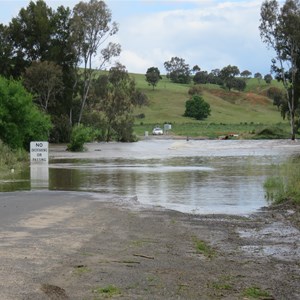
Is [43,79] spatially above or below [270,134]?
above

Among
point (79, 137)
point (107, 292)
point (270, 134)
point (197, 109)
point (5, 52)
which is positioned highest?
point (5, 52)

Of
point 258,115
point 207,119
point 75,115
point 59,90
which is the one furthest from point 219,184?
point 258,115

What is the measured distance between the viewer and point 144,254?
29.6ft

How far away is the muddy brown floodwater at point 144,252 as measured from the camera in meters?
6.83

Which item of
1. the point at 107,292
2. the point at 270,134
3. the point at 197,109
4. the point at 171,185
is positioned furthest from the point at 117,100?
the point at 197,109

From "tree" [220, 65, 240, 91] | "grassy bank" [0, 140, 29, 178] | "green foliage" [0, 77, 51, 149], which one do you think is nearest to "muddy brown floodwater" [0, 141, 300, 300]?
"grassy bank" [0, 140, 29, 178]

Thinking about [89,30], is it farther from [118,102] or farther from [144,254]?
[144,254]

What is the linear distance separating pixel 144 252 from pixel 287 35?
6537 cm

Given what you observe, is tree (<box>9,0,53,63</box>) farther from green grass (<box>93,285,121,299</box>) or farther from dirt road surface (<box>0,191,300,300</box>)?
green grass (<box>93,285,121,299</box>)

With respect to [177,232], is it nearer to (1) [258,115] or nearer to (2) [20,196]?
(2) [20,196]

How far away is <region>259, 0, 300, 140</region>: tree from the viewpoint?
6925cm

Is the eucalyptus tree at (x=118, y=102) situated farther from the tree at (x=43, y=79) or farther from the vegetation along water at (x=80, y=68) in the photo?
the tree at (x=43, y=79)

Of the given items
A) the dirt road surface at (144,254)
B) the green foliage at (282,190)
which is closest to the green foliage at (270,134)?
the green foliage at (282,190)

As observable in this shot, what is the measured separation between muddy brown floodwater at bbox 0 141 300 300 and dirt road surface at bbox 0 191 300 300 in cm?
1
